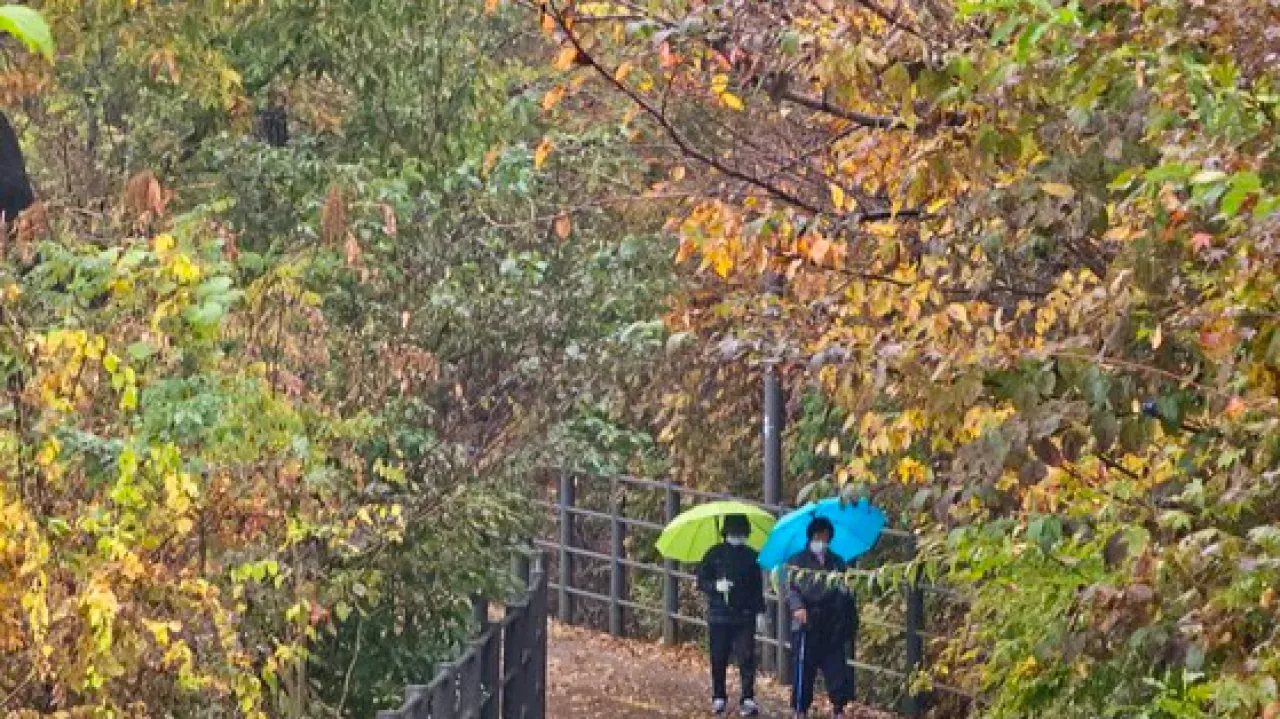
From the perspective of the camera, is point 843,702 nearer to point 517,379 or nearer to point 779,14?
point 517,379

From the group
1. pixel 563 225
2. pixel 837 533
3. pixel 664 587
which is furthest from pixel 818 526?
pixel 664 587

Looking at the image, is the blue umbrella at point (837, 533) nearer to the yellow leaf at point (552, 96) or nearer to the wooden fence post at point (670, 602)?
the wooden fence post at point (670, 602)

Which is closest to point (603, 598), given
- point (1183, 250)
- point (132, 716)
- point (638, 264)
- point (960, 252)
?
point (638, 264)

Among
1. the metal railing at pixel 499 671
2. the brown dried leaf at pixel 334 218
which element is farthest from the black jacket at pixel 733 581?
the brown dried leaf at pixel 334 218

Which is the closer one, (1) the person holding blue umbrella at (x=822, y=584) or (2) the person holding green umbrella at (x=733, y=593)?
(1) the person holding blue umbrella at (x=822, y=584)

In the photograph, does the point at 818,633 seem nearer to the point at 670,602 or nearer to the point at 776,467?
the point at 776,467

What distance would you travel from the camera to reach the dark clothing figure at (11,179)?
11727 mm

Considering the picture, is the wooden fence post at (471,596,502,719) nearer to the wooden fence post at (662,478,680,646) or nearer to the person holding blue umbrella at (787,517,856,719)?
the person holding blue umbrella at (787,517,856,719)

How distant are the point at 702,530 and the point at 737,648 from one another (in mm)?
859

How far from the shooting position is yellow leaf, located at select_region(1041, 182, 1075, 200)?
6.31 meters

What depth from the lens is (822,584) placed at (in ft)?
46.7

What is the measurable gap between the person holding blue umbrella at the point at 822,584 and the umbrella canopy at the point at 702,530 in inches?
15.1

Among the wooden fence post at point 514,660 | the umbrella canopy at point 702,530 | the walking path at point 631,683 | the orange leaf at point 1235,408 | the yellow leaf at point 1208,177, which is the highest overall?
the yellow leaf at point 1208,177

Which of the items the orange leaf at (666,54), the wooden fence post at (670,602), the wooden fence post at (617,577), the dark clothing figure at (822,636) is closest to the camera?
the orange leaf at (666,54)
